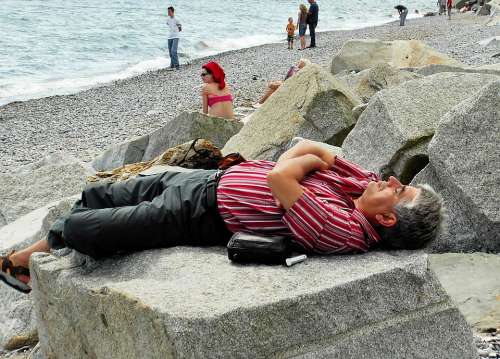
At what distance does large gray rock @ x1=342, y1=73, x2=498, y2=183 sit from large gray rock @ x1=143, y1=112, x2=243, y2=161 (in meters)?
2.95

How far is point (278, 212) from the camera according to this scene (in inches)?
134

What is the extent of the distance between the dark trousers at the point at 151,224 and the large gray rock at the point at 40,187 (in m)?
2.86

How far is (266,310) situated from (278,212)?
0.81 meters

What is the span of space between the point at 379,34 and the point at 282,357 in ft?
106

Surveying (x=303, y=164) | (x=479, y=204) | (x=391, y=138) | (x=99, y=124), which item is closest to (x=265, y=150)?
(x=391, y=138)

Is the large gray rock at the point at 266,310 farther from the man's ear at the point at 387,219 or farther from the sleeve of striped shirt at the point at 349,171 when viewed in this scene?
the sleeve of striped shirt at the point at 349,171

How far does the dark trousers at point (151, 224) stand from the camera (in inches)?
139

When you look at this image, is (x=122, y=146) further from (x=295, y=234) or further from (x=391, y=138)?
(x=295, y=234)

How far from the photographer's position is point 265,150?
6.52 meters

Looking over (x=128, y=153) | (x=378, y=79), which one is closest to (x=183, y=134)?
(x=128, y=153)

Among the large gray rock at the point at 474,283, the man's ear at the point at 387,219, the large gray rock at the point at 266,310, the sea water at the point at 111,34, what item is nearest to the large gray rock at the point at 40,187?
the large gray rock at the point at 266,310

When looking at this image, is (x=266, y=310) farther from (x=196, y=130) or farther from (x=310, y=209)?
(x=196, y=130)

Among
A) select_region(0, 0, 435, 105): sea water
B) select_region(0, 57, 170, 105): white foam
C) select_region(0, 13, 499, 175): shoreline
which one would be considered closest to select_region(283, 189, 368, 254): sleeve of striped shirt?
select_region(0, 13, 499, 175): shoreline

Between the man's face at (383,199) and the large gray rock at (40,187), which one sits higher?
the man's face at (383,199)
